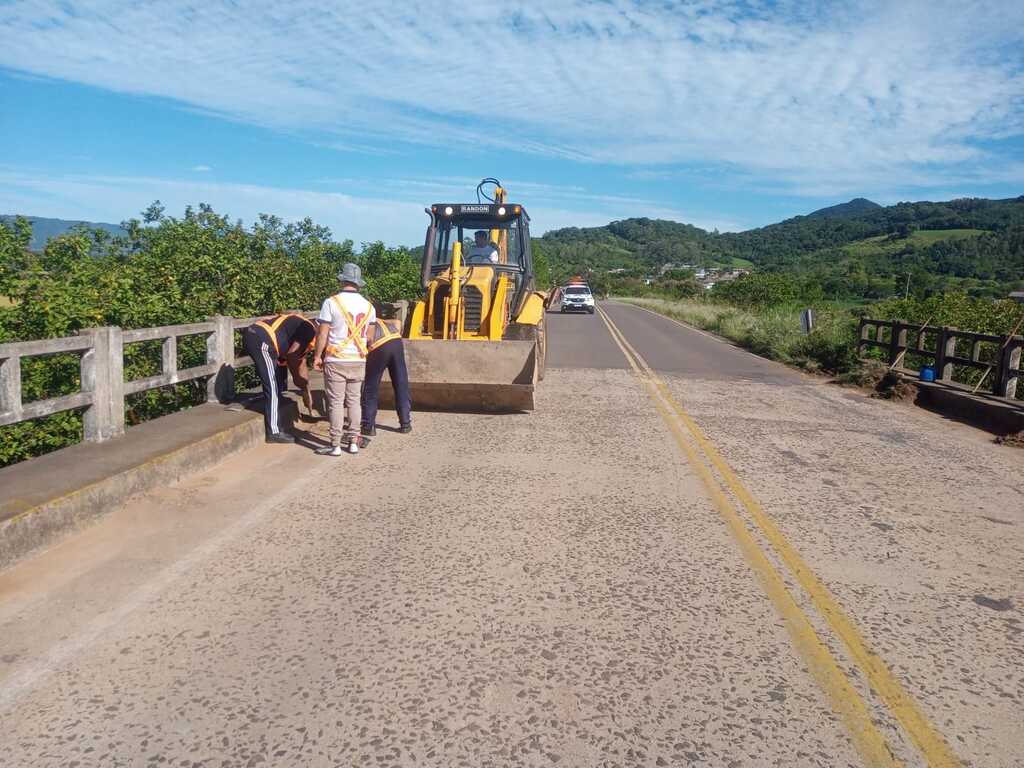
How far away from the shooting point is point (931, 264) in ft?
306

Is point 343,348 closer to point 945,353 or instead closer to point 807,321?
point 945,353

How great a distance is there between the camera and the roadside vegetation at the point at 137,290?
24.9 feet

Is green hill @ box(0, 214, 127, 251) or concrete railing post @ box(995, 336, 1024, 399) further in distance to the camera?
concrete railing post @ box(995, 336, 1024, 399)

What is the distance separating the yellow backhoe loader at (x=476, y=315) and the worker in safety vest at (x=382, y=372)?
55.0 inches

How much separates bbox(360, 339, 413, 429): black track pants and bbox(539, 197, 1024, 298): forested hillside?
3593 cm

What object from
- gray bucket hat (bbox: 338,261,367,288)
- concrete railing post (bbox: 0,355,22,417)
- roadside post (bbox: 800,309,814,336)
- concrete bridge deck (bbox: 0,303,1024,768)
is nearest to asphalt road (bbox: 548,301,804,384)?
roadside post (bbox: 800,309,814,336)

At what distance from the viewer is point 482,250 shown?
44.3ft

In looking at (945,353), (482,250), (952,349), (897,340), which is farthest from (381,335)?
(897,340)

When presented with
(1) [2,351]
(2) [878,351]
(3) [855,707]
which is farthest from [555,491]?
(2) [878,351]

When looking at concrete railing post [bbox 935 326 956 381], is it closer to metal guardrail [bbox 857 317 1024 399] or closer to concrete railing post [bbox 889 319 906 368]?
metal guardrail [bbox 857 317 1024 399]

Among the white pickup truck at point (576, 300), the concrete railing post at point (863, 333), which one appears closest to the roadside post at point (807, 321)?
the concrete railing post at point (863, 333)

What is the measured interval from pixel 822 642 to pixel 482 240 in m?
10.0

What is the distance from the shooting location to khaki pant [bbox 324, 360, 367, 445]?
856 centimetres

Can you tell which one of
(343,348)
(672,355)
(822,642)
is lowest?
(672,355)
